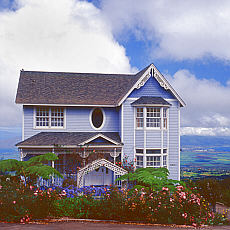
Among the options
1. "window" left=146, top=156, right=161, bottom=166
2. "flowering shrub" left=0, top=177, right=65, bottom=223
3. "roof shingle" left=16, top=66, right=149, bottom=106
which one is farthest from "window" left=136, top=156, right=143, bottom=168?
"flowering shrub" left=0, top=177, right=65, bottom=223

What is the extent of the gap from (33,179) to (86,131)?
854cm

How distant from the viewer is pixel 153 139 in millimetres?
20953

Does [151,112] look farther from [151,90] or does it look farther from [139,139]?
[139,139]

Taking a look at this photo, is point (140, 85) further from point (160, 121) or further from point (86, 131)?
point (86, 131)

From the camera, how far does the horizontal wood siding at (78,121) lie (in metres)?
21.2

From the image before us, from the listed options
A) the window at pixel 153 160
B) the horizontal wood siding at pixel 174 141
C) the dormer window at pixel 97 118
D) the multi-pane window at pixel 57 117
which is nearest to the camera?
the window at pixel 153 160

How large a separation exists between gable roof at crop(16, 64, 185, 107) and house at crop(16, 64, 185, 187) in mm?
74

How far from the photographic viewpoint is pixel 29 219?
10102mm

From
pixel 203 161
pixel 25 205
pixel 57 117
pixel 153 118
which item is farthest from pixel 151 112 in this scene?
pixel 203 161

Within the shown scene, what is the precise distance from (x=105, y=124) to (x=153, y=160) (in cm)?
474

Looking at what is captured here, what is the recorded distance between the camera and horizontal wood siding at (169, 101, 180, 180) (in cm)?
2192

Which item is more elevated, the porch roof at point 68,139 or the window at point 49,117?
the window at point 49,117

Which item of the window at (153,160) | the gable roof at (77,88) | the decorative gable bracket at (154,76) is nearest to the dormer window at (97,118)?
the gable roof at (77,88)

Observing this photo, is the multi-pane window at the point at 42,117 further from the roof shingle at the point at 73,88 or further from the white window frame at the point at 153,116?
the white window frame at the point at 153,116
